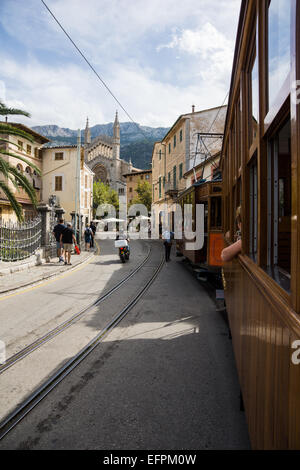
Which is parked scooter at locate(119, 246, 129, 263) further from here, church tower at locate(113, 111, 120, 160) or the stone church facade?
church tower at locate(113, 111, 120, 160)

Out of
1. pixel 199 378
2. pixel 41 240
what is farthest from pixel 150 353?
pixel 41 240

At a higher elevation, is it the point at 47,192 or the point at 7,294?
the point at 47,192

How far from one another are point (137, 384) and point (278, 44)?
3.36 meters

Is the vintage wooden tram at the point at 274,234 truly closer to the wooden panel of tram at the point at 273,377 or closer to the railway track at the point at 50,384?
the wooden panel of tram at the point at 273,377

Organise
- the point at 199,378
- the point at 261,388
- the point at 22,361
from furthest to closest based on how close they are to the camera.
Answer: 1. the point at 22,361
2. the point at 199,378
3. the point at 261,388

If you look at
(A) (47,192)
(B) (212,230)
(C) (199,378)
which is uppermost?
(A) (47,192)

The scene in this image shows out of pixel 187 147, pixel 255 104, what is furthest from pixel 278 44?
pixel 187 147

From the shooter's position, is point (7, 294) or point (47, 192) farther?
point (47, 192)

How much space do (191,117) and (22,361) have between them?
2689 centimetres

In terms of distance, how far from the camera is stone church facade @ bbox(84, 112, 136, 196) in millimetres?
92062

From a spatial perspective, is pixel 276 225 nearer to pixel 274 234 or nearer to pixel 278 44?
pixel 274 234
